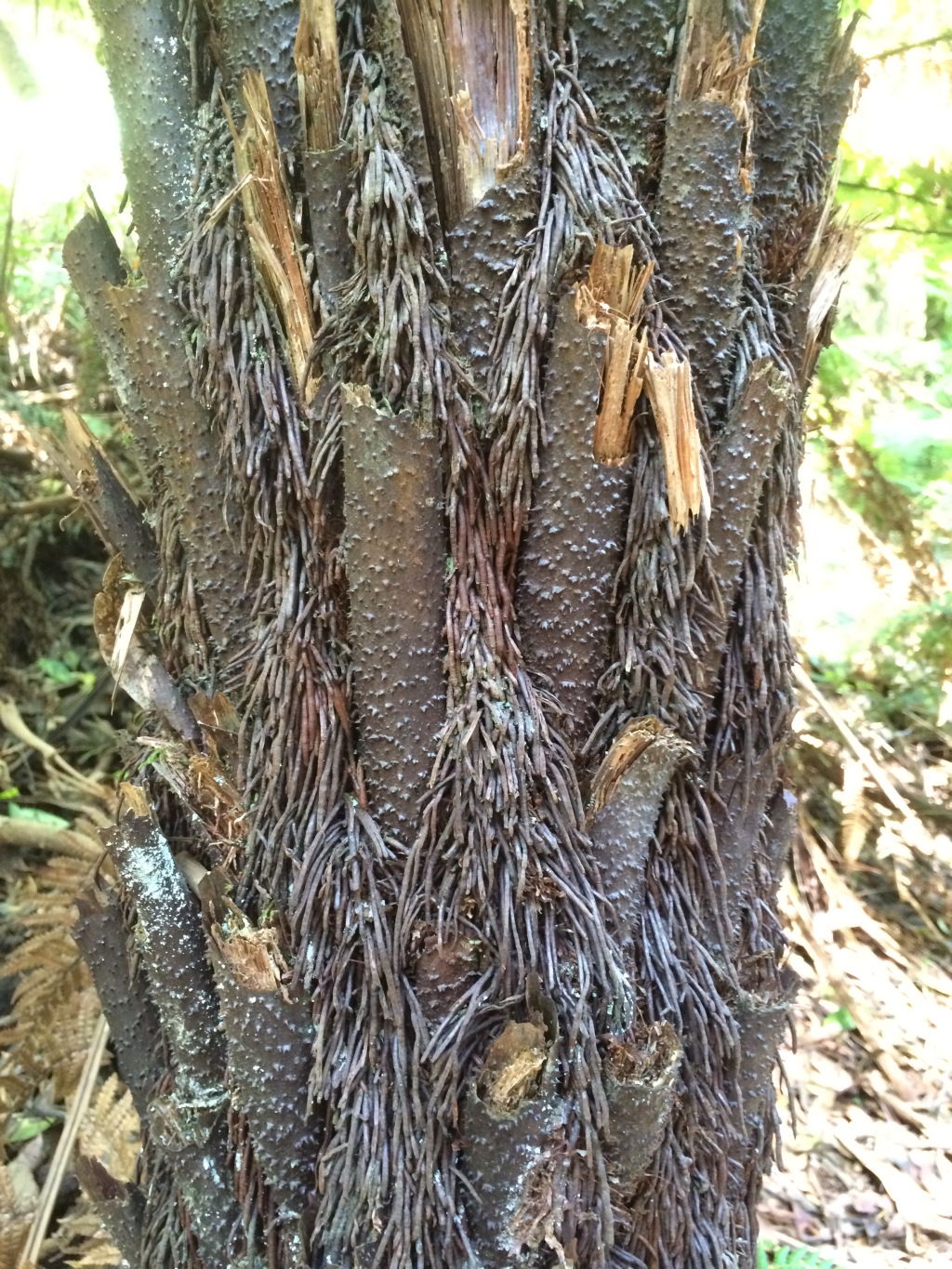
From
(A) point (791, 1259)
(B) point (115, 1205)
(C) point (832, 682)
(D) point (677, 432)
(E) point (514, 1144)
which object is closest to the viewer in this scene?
(E) point (514, 1144)

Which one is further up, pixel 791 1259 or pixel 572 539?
pixel 572 539

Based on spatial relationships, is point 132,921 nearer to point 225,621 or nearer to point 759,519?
point 225,621

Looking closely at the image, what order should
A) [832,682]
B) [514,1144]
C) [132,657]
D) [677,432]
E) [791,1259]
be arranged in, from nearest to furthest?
[514,1144]
[677,432]
[132,657]
[791,1259]
[832,682]

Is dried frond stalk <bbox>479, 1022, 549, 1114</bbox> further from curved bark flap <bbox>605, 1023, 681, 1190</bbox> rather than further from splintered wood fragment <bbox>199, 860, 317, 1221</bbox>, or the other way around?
splintered wood fragment <bbox>199, 860, 317, 1221</bbox>

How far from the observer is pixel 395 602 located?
1353mm

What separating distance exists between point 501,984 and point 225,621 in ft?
2.57

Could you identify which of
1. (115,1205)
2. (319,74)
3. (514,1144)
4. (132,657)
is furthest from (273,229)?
(115,1205)

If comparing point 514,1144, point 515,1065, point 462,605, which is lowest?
point 514,1144

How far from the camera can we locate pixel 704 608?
146cm

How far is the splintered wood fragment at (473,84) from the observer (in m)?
1.30

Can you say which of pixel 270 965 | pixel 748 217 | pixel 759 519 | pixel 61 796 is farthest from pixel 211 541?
pixel 61 796

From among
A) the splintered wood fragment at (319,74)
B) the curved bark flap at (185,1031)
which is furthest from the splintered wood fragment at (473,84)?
the curved bark flap at (185,1031)

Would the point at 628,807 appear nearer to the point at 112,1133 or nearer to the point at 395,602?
the point at 395,602

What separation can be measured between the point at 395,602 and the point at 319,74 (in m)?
0.83
